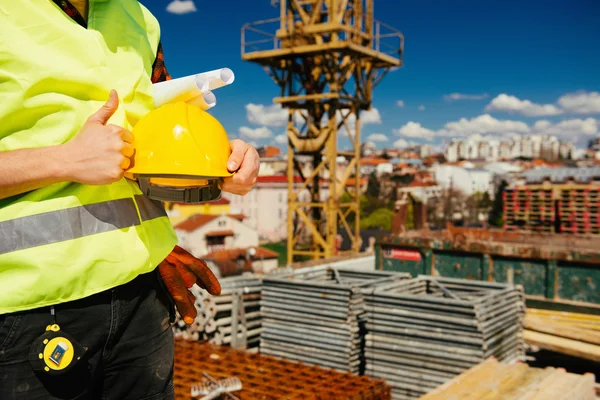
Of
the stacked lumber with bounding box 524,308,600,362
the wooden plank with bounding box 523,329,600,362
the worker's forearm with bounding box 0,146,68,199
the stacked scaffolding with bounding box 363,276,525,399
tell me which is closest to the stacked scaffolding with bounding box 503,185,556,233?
the stacked lumber with bounding box 524,308,600,362

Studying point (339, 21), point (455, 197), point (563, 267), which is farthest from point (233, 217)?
point (563, 267)

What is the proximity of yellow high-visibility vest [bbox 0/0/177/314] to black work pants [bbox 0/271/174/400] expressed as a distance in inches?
A: 2.6

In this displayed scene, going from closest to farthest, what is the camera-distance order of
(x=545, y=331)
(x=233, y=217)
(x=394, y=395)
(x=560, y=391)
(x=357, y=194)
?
1. (x=560, y=391)
2. (x=394, y=395)
3. (x=545, y=331)
4. (x=357, y=194)
5. (x=233, y=217)

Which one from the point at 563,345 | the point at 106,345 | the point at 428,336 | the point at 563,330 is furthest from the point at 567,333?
the point at 106,345

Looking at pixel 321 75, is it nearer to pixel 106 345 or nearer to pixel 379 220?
pixel 106 345

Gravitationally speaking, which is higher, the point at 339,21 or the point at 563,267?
the point at 339,21

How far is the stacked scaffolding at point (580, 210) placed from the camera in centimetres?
1978

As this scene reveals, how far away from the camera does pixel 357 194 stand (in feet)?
66.1

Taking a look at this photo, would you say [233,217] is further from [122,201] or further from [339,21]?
[122,201]

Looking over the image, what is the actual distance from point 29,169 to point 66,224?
0.61 ft

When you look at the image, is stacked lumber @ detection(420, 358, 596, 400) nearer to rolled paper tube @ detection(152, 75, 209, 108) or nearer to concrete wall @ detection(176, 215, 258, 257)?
rolled paper tube @ detection(152, 75, 209, 108)

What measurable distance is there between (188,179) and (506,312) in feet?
20.0

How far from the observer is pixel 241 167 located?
5.89 ft

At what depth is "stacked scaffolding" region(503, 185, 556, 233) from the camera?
20.7m
